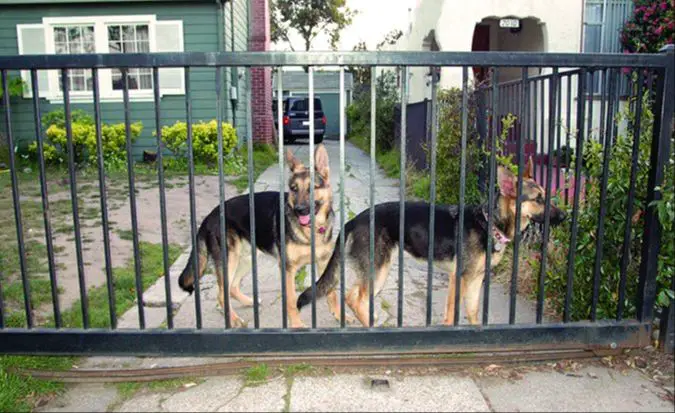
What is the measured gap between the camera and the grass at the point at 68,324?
9.93 feet

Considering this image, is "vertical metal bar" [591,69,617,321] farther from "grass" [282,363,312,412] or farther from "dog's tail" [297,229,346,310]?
"grass" [282,363,312,412]

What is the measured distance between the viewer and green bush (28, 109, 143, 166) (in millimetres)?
12359

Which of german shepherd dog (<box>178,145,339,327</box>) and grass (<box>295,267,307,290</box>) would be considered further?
grass (<box>295,267,307,290</box>)

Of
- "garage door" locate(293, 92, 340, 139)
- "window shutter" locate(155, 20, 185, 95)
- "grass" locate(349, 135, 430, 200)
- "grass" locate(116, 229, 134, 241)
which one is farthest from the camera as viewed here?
"garage door" locate(293, 92, 340, 139)

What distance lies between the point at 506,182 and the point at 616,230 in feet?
2.38

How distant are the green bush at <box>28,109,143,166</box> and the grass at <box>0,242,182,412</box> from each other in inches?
277

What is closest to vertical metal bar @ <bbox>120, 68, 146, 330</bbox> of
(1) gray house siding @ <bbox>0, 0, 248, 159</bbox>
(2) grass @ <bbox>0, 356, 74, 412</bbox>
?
(2) grass @ <bbox>0, 356, 74, 412</bbox>

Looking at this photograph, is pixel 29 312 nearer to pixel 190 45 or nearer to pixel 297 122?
pixel 190 45

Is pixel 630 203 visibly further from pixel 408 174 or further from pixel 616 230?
pixel 408 174

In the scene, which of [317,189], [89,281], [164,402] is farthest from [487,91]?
[164,402]

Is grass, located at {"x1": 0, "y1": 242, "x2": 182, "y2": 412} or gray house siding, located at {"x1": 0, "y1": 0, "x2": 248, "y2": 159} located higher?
gray house siding, located at {"x1": 0, "y1": 0, "x2": 248, "y2": 159}

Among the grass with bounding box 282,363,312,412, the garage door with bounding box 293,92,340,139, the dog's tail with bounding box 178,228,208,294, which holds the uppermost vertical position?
the garage door with bounding box 293,92,340,139

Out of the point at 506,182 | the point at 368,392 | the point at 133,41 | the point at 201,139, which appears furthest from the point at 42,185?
the point at 133,41

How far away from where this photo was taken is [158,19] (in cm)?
1364
